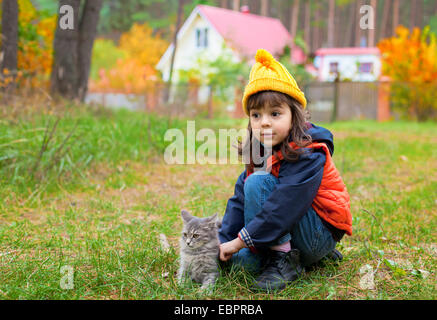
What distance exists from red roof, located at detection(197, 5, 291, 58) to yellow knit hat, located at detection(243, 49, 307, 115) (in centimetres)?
1783

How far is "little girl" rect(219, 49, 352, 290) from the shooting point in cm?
203

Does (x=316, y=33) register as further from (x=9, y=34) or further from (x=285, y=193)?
(x=285, y=193)

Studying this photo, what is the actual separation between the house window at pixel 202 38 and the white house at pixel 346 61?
315 inches

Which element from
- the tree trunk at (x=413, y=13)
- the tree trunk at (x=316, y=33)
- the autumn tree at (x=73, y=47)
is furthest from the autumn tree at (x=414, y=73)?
the tree trunk at (x=316, y=33)

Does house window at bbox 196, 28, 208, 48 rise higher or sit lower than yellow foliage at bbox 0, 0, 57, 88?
higher

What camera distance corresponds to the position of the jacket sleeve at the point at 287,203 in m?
2.00

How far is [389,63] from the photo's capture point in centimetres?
1491

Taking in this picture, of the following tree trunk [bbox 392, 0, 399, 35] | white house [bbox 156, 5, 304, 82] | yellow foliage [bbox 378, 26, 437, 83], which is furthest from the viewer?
tree trunk [bbox 392, 0, 399, 35]

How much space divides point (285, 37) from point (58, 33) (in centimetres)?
2098

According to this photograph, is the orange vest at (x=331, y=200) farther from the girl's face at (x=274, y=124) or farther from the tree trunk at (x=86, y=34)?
the tree trunk at (x=86, y=34)

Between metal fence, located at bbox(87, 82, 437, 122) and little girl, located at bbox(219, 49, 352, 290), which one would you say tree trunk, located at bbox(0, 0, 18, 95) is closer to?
little girl, located at bbox(219, 49, 352, 290)

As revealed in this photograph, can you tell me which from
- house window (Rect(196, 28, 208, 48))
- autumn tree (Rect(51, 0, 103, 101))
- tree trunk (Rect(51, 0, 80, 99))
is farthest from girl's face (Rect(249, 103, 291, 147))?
house window (Rect(196, 28, 208, 48))

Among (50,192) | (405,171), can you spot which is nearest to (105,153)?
(50,192)
